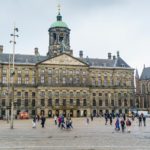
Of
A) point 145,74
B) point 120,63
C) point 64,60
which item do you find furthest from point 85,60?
point 145,74

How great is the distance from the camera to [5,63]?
267 feet

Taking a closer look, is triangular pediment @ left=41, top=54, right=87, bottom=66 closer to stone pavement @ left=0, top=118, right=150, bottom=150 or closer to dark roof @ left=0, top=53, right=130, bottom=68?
dark roof @ left=0, top=53, right=130, bottom=68

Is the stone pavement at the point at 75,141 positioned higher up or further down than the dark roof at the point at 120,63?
further down

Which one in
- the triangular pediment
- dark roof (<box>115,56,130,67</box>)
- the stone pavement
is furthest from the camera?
dark roof (<box>115,56,130,67</box>)

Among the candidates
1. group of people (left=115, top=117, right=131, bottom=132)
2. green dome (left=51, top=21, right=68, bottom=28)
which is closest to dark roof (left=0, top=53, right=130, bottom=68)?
green dome (left=51, top=21, right=68, bottom=28)

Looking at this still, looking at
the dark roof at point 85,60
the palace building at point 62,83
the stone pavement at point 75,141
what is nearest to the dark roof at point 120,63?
the dark roof at point 85,60

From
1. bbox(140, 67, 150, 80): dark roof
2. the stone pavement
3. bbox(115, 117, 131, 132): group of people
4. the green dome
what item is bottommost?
the stone pavement

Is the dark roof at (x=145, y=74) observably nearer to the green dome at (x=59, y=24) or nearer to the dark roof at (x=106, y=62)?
the dark roof at (x=106, y=62)

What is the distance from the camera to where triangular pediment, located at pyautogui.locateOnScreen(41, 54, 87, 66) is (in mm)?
84081

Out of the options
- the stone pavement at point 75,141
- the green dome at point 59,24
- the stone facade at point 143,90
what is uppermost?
the green dome at point 59,24

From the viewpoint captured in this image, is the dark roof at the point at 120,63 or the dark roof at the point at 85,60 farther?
the dark roof at the point at 120,63

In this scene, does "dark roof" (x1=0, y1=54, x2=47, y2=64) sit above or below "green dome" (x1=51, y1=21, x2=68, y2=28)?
below

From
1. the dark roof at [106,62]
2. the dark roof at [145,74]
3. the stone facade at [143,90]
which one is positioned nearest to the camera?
the dark roof at [106,62]

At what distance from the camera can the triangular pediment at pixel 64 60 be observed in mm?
84081
